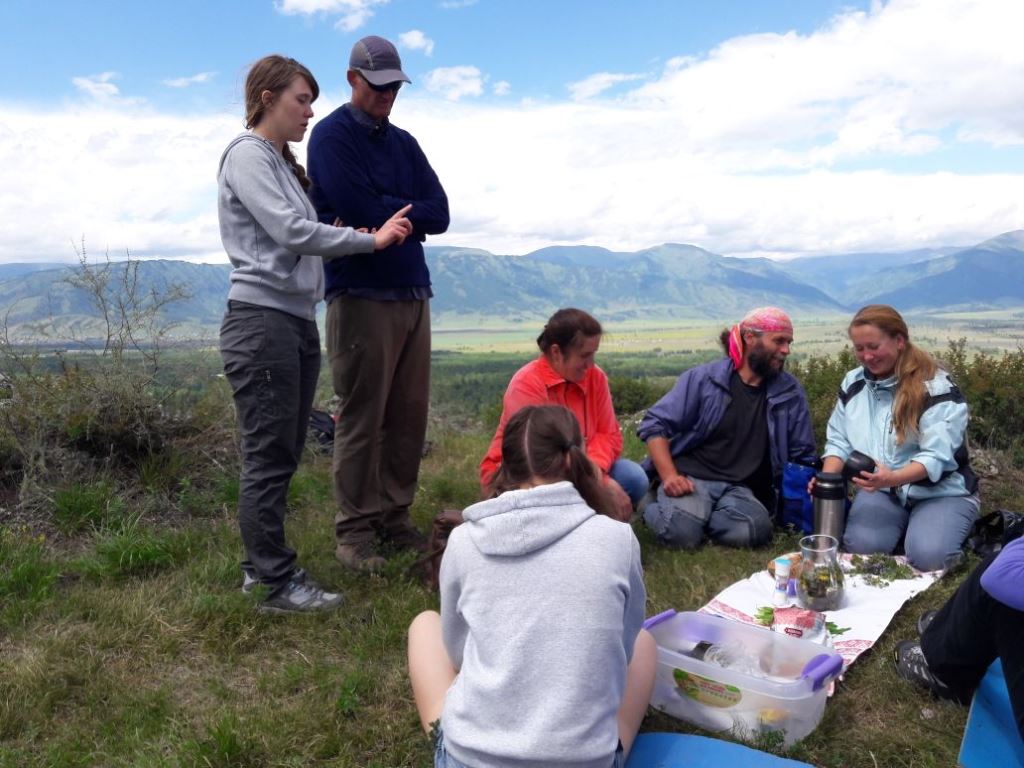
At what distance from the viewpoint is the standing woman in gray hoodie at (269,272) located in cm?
297

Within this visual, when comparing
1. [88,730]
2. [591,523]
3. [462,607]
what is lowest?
[88,730]

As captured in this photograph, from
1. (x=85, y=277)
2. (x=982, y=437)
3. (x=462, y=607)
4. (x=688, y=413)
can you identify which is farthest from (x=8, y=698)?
(x=982, y=437)

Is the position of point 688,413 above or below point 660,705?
above

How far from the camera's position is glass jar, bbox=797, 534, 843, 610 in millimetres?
3412

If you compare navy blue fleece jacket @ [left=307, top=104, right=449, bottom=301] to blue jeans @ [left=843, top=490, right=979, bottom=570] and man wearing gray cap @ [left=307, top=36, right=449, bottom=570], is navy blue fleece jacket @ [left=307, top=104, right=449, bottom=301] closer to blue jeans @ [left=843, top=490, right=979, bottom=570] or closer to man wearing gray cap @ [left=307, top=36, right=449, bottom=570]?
man wearing gray cap @ [left=307, top=36, right=449, bottom=570]

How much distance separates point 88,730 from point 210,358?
327 cm

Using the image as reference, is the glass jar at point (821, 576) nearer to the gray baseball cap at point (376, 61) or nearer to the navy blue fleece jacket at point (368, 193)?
the navy blue fleece jacket at point (368, 193)

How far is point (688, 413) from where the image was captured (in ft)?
14.7

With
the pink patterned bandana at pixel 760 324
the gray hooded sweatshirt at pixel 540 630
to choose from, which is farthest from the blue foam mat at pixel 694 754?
the pink patterned bandana at pixel 760 324

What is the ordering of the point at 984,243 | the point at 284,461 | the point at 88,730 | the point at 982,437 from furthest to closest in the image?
1. the point at 984,243
2. the point at 982,437
3. the point at 284,461
4. the point at 88,730

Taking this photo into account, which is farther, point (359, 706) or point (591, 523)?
point (359, 706)

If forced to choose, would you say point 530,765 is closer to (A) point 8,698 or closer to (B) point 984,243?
(A) point 8,698

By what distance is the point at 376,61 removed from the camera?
3373 mm

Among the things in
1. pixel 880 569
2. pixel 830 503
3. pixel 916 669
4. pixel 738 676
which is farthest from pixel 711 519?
pixel 738 676
